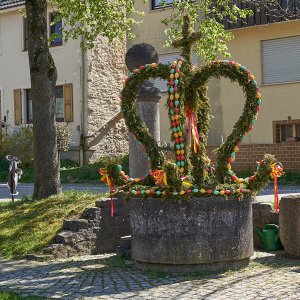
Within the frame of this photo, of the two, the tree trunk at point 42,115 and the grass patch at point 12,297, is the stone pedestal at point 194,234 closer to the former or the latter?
the grass patch at point 12,297

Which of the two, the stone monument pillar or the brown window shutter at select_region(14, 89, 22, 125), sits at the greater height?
the brown window shutter at select_region(14, 89, 22, 125)

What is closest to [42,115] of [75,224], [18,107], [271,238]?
[75,224]

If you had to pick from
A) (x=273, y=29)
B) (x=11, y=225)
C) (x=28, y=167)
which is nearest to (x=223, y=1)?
(x=11, y=225)

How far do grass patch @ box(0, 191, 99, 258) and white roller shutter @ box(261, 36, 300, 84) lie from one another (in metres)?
11.5

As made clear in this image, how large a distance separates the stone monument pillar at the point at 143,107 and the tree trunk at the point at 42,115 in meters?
2.09

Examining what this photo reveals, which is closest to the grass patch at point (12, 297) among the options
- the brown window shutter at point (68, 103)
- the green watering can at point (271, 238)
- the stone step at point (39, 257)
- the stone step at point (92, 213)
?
the stone step at point (39, 257)

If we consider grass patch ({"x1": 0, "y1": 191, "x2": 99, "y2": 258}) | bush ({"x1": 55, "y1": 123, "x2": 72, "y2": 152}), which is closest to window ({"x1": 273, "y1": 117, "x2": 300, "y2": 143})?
bush ({"x1": 55, "y1": 123, "x2": 72, "y2": 152})

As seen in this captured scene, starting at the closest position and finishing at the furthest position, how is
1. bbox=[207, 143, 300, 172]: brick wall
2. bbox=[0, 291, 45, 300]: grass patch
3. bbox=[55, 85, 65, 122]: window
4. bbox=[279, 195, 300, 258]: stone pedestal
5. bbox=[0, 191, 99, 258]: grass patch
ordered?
bbox=[0, 291, 45, 300]: grass patch, bbox=[279, 195, 300, 258]: stone pedestal, bbox=[0, 191, 99, 258]: grass patch, bbox=[207, 143, 300, 172]: brick wall, bbox=[55, 85, 65, 122]: window

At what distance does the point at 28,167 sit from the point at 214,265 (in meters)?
18.7

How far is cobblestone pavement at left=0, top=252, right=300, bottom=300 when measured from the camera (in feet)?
24.9

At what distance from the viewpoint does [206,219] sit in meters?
8.70

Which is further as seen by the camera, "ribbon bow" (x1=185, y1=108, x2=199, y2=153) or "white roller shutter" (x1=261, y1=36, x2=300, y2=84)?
"white roller shutter" (x1=261, y1=36, x2=300, y2=84)

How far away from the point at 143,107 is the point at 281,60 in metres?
12.3

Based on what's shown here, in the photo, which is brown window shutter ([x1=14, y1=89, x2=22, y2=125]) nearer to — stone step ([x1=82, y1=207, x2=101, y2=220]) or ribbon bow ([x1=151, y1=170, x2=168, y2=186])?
stone step ([x1=82, y1=207, x2=101, y2=220])
